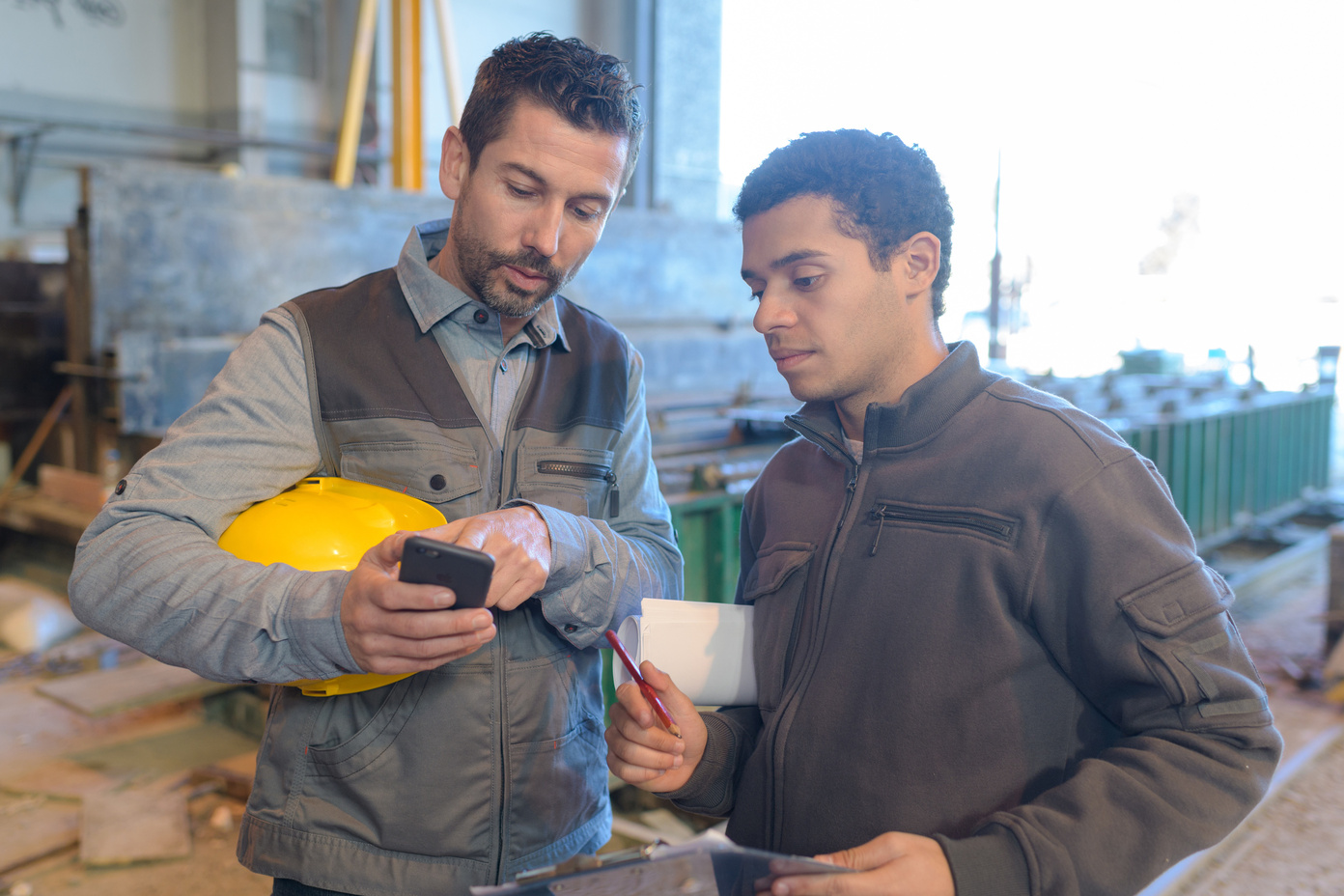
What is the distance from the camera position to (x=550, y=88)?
1.60m

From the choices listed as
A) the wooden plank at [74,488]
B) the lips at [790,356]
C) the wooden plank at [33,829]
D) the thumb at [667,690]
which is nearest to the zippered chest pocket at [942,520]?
the lips at [790,356]

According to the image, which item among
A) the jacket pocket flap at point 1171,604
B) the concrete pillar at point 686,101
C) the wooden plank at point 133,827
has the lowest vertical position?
the wooden plank at point 133,827

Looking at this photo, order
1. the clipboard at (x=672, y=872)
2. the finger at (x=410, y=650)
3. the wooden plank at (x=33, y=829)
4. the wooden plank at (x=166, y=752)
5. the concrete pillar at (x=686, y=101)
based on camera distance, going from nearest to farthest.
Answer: the clipboard at (x=672, y=872) → the finger at (x=410, y=650) → the wooden plank at (x=33, y=829) → the wooden plank at (x=166, y=752) → the concrete pillar at (x=686, y=101)

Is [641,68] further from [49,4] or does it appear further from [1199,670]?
[1199,670]

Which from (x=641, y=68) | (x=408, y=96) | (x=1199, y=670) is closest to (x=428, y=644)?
(x=1199, y=670)

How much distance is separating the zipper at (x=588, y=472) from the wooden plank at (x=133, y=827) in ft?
9.66

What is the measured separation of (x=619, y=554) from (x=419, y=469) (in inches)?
14.1

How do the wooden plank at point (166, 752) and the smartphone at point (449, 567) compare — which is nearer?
the smartphone at point (449, 567)

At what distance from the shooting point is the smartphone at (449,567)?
1121mm

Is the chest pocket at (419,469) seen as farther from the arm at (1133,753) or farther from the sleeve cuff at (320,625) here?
the arm at (1133,753)

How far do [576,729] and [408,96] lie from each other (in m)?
8.32

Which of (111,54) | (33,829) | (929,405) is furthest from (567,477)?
(111,54)

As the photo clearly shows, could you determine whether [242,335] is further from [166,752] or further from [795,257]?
[795,257]

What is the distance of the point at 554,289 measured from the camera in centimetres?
167
